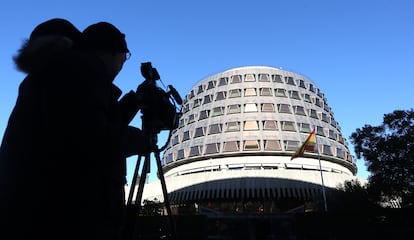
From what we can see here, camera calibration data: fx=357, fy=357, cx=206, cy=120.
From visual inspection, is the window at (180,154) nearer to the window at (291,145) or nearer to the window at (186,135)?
the window at (186,135)

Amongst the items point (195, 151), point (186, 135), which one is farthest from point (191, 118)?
point (195, 151)

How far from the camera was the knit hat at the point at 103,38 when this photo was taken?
2.04m

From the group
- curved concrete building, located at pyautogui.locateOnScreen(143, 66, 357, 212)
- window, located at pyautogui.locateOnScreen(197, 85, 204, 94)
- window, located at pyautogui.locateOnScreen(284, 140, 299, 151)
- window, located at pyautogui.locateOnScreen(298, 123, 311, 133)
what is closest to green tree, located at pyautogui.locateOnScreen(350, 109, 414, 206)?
curved concrete building, located at pyautogui.locateOnScreen(143, 66, 357, 212)

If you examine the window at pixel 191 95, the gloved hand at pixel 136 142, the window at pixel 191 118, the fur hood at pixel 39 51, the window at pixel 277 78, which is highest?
the window at pixel 277 78

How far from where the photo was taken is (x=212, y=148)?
171 feet

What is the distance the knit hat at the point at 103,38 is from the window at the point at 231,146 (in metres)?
48.7

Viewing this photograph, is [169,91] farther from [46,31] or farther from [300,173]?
[300,173]

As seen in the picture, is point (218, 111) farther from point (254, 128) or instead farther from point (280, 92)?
point (280, 92)

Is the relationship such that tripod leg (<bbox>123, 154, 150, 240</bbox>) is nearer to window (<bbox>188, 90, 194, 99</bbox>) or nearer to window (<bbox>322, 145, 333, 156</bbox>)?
window (<bbox>322, 145, 333, 156</bbox>)

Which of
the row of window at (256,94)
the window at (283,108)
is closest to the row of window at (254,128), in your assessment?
the window at (283,108)

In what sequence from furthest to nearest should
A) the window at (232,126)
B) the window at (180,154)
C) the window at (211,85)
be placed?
the window at (211,85) → the window at (180,154) → the window at (232,126)

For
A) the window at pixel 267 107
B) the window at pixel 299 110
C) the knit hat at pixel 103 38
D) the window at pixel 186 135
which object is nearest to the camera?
the knit hat at pixel 103 38

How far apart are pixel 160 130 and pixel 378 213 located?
22525 mm

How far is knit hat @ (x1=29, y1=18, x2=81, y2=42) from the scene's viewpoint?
1.92 meters
